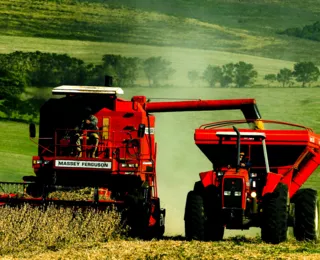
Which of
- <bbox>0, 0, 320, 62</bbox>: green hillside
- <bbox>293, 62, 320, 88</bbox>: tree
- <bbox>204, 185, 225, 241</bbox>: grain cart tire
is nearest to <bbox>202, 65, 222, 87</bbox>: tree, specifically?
<bbox>293, 62, 320, 88</bbox>: tree

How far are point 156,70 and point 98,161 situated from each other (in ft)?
206

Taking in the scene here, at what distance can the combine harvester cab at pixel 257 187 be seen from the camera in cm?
1825

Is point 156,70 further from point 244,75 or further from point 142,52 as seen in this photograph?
point 142,52

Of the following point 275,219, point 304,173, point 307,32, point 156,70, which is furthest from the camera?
point 307,32

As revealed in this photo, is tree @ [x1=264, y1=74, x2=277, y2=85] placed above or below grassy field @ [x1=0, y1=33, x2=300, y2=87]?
below

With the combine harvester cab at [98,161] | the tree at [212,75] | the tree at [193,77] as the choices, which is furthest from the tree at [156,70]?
the combine harvester cab at [98,161]

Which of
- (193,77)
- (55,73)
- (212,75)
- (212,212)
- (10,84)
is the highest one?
(212,75)

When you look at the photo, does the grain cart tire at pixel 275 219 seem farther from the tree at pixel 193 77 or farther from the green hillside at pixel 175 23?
the green hillside at pixel 175 23

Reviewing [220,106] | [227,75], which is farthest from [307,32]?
[220,106]

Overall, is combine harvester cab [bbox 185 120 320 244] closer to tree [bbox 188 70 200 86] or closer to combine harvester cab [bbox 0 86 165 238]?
combine harvester cab [bbox 0 86 165 238]

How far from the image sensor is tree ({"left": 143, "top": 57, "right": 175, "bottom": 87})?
80.8 m

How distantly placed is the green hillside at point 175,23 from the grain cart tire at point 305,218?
79030 millimetres

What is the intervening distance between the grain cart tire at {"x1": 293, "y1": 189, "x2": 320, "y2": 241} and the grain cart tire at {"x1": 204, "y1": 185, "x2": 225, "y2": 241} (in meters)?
1.42

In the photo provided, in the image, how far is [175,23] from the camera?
10881cm
